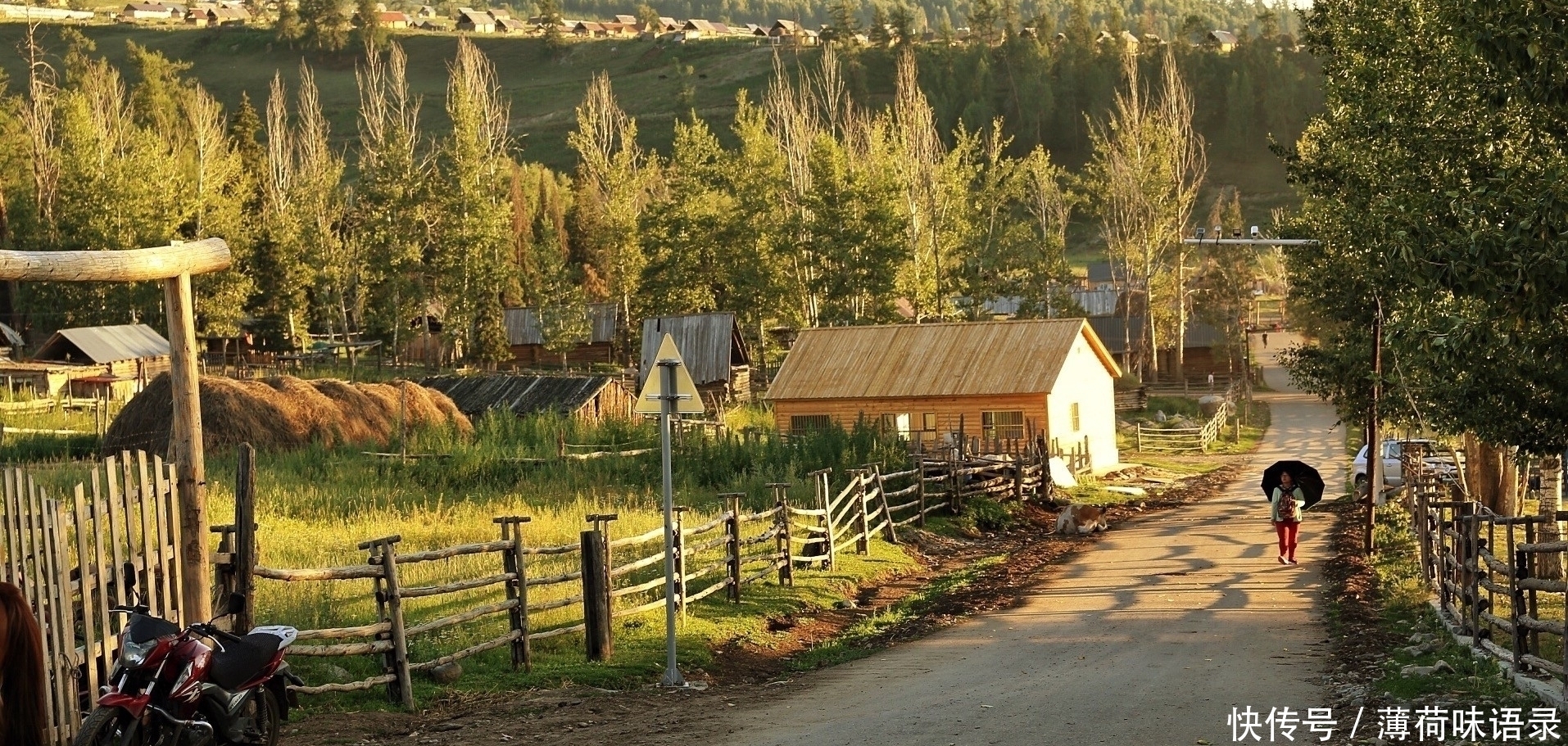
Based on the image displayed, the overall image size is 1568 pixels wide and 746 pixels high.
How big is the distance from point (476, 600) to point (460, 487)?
1393cm

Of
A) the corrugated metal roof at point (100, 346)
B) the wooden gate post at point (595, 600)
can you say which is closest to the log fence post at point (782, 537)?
the wooden gate post at point (595, 600)

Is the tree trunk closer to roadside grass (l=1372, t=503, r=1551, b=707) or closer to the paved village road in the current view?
roadside grass (l=1372, t=503, r=1551, b=707)

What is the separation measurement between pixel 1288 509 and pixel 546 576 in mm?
10922

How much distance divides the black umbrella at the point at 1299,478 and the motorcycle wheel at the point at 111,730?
679 inches

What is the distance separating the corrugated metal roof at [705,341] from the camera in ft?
197

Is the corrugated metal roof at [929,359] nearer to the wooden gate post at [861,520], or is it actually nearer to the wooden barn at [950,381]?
→ the wooden barn at [950,381]

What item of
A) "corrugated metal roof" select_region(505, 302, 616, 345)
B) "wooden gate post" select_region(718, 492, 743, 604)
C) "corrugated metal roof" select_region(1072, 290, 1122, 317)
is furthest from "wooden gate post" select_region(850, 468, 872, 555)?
"corrugated metal roof" select_region(1072, 290, 1122, 317)

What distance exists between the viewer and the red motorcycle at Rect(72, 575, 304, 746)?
30.8 ft

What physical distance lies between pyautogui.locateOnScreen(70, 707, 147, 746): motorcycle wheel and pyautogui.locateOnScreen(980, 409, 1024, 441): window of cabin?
1376 inches

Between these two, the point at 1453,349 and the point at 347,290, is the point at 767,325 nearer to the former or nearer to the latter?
the point at 347,290

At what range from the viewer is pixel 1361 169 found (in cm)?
2236

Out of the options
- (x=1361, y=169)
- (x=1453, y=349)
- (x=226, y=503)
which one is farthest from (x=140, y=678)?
(x=1361, y=169)

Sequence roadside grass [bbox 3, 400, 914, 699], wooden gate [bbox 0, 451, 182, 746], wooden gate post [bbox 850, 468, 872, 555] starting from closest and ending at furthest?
wooden gate [bbox 0, 451, 182, 746] → roadside grass [bbox 3, 400, 914, 699] → wooden gate post [bbox 850, 468, 872, 555]

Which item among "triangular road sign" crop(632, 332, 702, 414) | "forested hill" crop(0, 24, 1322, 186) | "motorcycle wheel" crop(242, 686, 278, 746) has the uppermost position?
"forested hill" crop(0, 24, 1322, 186)
